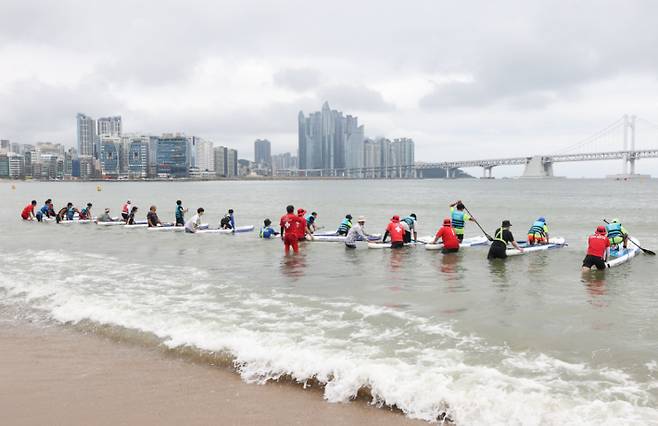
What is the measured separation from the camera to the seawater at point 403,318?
19.2ft

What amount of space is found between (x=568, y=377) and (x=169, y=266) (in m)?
11.8

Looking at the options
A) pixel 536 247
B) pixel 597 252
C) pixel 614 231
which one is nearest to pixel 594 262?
pixel 597 252

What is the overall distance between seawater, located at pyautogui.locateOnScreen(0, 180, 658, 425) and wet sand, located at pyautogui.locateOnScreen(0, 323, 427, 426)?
368 mm

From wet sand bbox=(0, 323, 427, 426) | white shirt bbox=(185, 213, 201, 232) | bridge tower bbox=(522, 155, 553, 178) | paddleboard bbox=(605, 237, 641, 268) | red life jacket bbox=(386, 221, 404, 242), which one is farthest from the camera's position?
Answer: bridge tower bbox=(522, 155, 553, 178)

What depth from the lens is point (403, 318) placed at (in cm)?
910

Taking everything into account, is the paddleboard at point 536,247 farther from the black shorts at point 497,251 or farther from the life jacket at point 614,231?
the life jacket at point 614,231

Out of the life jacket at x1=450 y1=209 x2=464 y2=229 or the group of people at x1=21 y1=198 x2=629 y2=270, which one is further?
the life jacket at x1=450 y1=209 x2=464 y2=229

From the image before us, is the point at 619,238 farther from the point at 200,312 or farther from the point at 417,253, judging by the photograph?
the point at 200,312

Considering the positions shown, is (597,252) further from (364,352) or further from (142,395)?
(142,395)

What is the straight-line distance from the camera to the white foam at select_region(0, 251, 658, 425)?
554 cm

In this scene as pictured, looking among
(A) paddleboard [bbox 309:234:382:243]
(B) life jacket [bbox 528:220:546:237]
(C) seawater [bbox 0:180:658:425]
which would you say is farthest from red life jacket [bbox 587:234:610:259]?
(A) paddleboard [bbox 309:234:382:243]

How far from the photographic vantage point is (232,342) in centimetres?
757

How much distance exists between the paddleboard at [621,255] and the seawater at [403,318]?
1.04 feet

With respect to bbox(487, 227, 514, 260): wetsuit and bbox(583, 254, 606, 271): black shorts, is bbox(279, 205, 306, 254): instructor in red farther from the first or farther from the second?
bbox(583, 254, 606, 271): black shorts
